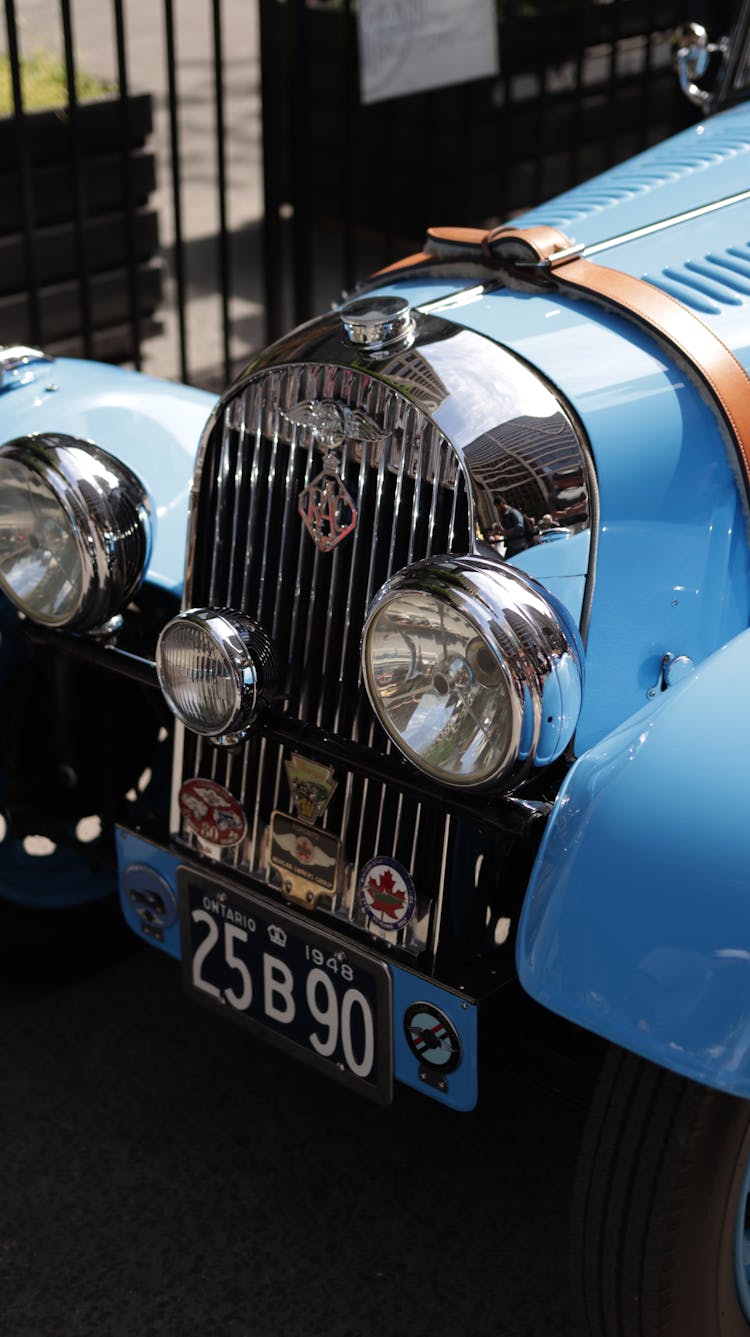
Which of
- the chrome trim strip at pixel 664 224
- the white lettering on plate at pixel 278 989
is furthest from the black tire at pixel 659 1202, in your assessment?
the chrome trim strip at pixel 664 224

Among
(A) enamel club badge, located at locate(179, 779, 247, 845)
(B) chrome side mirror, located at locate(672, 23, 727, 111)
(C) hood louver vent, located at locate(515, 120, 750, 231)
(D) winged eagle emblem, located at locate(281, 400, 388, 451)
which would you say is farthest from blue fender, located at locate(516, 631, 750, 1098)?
(B) chrome side mirror, located at locate(672, 23, 727, 111)

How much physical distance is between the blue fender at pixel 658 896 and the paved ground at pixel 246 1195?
2.58ft

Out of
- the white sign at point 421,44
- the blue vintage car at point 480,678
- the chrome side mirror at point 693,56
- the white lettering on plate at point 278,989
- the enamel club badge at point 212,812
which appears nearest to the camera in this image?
the blue vintage car at point 480,678

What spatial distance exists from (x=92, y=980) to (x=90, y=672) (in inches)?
25.0

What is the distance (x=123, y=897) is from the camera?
8.07ft

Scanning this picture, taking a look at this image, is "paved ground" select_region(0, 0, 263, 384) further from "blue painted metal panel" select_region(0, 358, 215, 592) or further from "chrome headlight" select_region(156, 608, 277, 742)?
"chrome headlight" select_region(156, 608, 277, 742)

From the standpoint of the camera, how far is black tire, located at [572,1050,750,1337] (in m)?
1.71

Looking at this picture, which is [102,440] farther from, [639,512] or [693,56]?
[693,56]

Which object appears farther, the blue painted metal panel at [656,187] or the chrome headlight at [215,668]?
the blue painted metal panel at [656,187]

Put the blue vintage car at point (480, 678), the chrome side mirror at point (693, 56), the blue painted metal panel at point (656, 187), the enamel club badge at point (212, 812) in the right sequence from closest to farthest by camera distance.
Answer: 1. the blue vintage car at point (480, 678)
2. the enamel club badge at point (212, 812)
3. the blue painted metal panel at point (656, 187)
4. the chrome side mirror at point (693, 56)

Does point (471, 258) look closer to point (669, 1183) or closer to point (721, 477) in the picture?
point (721, 477)

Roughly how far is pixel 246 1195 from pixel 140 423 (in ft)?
4.34

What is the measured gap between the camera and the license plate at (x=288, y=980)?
211 cm

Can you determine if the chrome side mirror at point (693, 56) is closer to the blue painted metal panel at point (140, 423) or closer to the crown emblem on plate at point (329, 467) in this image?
the blue painted metal panel at point (140, 423)
